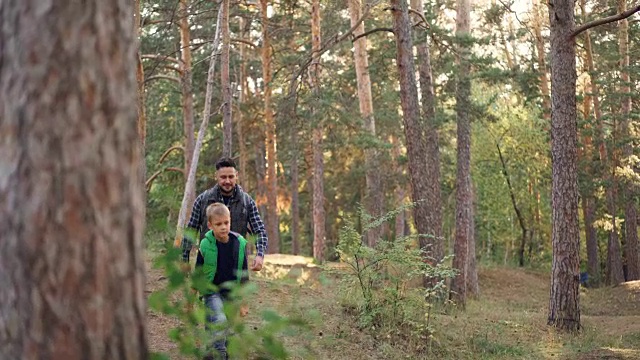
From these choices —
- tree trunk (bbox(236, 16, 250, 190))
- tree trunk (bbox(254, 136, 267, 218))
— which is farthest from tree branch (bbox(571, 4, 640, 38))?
tree trunk (bbox(254, 136, 267, 218))

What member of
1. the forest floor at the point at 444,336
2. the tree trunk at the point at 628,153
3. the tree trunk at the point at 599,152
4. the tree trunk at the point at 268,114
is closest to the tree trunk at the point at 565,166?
the forest floor at the point at 444,336

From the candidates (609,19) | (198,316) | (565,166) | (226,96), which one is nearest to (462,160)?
(226,96)

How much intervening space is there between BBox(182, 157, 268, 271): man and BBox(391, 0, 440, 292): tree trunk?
6608 millimetres

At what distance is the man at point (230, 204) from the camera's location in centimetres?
702

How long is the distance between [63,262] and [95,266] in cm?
10

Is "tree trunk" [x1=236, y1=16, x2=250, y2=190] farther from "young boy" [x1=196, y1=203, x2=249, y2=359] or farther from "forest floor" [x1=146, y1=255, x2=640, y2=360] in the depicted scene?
"young boy" [x1=196, y1=203, x2=249, y2=359]

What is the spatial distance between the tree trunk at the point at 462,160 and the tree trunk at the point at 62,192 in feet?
50.0

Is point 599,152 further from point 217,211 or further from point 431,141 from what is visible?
point 217,211

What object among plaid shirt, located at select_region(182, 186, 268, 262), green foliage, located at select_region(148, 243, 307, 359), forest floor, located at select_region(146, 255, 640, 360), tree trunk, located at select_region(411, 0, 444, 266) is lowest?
forest floor, located at select_region(146, 255, 640, 360)

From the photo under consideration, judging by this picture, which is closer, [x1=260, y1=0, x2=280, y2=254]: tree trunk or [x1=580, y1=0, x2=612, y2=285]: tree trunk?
[x1=260, y1=0, x2=280, y2=254]: tree trunk

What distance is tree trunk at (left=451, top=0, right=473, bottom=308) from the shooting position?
17688 mm

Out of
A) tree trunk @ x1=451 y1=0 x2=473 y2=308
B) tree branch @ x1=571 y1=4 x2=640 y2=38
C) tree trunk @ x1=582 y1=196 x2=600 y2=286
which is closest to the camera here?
tree branch @ x1=571 y1=4 x2=640 y2=38

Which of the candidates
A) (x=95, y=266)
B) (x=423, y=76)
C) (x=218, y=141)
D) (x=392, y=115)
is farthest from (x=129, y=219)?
(x=218, y=141)

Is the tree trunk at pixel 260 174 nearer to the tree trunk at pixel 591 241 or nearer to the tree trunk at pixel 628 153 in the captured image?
the tree trunk at pixel 591 241
